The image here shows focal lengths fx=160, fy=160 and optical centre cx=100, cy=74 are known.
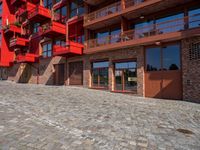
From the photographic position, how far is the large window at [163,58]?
13.4m

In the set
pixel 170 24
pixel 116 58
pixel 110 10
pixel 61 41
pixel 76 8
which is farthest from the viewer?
pixel 61 41

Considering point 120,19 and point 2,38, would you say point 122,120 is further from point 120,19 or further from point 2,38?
point 2,38

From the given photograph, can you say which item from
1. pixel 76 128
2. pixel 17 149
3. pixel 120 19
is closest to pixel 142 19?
pixel 120 19

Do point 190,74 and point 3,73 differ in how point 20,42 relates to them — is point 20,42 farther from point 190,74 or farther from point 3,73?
point 190,74

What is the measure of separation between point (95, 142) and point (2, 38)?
34.6 meters

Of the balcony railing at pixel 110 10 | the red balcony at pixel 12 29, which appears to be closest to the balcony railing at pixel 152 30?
the balcony railing at pixel 110 10

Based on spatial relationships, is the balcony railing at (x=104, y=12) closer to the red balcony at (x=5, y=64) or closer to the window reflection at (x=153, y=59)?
the window reflection at (x=153, y=59)

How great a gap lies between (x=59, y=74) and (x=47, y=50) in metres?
4.83

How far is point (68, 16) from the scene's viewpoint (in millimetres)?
21672

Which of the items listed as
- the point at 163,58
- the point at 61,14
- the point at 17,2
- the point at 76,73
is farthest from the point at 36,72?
the point at 163,58

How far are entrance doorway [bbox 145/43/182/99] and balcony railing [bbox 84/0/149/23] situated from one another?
201 inches

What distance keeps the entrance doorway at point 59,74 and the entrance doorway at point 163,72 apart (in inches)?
477

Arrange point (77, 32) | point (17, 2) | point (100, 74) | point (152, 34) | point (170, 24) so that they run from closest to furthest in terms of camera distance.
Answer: point (170, 24) → point (152, 34) → point (100, 74) → point (77, 32) → point (17, 2)

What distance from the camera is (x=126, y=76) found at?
1630 cm
